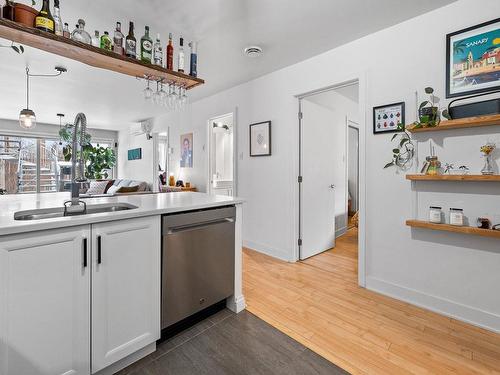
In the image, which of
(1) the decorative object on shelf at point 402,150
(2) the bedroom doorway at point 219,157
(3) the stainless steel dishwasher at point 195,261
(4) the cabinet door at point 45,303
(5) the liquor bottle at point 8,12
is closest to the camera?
(4) the cabinet door at point 45,303

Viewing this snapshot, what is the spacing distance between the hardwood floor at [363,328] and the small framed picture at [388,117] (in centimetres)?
152

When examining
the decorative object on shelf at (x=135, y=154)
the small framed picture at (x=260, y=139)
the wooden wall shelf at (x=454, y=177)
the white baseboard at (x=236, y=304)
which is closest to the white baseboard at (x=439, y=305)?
the wooden wall shelf at (x=454, y=177)

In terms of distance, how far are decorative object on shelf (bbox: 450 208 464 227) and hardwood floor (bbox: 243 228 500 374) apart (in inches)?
29.4

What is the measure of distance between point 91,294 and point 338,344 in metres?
1.51

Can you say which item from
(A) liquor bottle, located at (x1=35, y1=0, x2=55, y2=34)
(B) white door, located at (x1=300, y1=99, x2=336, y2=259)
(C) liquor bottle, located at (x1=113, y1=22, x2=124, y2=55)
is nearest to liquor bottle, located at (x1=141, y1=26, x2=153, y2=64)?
(C) liquor bottle, located at (x1=113, y1=22, x2=124, y2=55)

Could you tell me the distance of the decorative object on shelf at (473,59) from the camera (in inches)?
69.8

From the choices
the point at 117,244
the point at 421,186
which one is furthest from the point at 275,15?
the point at 117,244

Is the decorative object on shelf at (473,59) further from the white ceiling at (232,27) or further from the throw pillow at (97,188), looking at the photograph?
the throw pillow at (97,188)

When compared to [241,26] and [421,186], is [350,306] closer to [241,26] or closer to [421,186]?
[421,186]

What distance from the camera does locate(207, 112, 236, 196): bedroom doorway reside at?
444 cm

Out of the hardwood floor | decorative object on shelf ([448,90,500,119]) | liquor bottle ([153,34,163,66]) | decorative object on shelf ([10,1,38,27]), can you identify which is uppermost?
liquor bottle ([153,34,163,66])

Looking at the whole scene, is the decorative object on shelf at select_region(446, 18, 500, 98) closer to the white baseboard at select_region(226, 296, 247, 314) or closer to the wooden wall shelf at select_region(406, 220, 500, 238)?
the wooden wall shelf at select_region(406, 220, 500, 238)

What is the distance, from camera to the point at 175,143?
5.28 m

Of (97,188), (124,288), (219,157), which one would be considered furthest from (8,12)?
(97,188)
